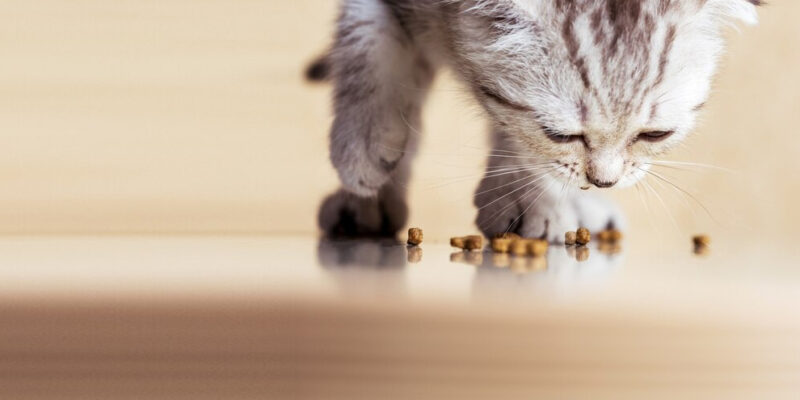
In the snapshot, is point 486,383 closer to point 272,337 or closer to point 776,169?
point 272,337

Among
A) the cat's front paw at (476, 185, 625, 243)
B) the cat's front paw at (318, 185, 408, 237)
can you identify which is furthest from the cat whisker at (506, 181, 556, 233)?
the cat's front paw at (318, 185, 408, 237)

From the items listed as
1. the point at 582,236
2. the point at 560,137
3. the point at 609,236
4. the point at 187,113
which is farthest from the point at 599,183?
the point at 187,113

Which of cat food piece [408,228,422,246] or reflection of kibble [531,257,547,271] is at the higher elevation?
cat food piece [408,228,422,246]

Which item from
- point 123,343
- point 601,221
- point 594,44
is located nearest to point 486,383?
point 123,343

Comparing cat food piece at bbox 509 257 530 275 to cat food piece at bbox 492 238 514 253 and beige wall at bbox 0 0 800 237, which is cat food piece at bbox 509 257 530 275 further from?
beige wall at bbox 0 0 800 237

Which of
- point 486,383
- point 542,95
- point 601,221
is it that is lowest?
point 486,383

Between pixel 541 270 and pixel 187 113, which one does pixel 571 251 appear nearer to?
pixel 541 270
